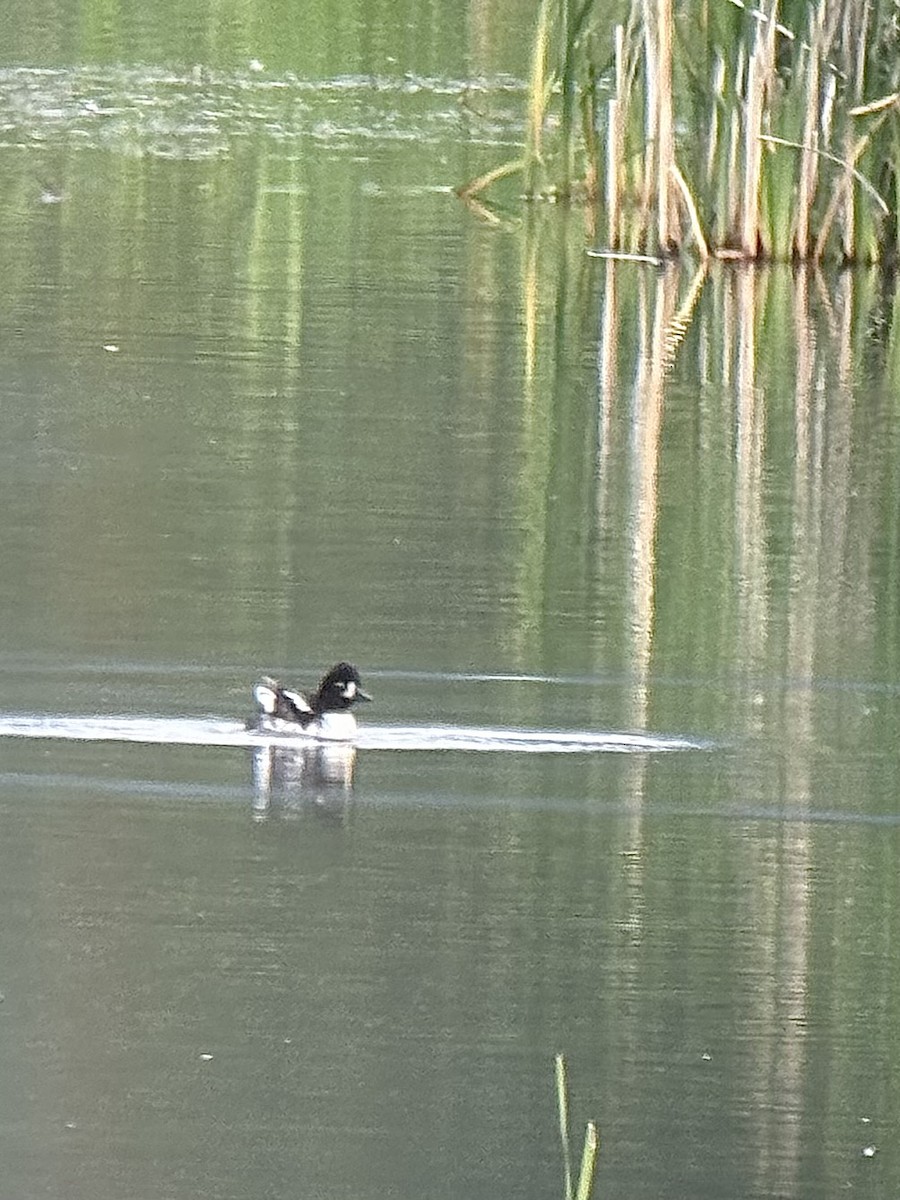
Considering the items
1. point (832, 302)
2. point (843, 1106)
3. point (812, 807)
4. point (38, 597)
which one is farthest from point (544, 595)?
point (832, 302)

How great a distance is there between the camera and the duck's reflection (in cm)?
836

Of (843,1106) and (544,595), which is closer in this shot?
(843,1106)

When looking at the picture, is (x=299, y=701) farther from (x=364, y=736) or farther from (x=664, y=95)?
(x=664, y=95)

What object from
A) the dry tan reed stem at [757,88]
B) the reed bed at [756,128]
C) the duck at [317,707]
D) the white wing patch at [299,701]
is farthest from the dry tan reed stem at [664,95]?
the white wing patch at [299,701]

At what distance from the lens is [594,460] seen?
13.4 metres

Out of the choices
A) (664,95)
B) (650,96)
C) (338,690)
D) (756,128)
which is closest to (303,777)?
(338,690)

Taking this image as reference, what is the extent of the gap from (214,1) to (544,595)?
25.2m

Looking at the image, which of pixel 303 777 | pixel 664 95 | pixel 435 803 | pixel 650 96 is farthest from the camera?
pixel 650 96

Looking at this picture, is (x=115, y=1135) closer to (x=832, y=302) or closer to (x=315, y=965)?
(x=315, y=965)

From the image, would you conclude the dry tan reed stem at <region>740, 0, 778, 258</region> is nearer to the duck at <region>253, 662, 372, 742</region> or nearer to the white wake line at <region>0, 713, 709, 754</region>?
the white wake line at <region>0, 713, 709, 754</region>

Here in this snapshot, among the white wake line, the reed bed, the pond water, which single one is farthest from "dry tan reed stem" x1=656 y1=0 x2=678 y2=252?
the white wake line

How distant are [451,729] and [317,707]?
1.35ft

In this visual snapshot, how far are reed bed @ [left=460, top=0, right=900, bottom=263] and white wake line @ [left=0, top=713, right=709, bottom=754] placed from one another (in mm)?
9081

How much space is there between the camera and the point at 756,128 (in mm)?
17891
